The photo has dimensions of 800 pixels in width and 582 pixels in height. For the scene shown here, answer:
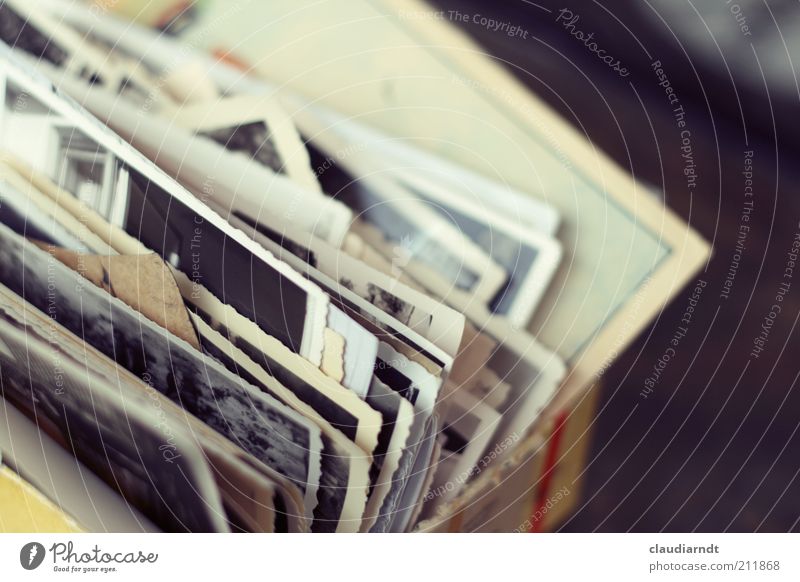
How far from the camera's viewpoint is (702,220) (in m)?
0.48

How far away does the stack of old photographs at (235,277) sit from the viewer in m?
0.44

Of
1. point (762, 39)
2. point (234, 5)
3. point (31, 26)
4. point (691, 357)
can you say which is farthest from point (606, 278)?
point (31, 26)
